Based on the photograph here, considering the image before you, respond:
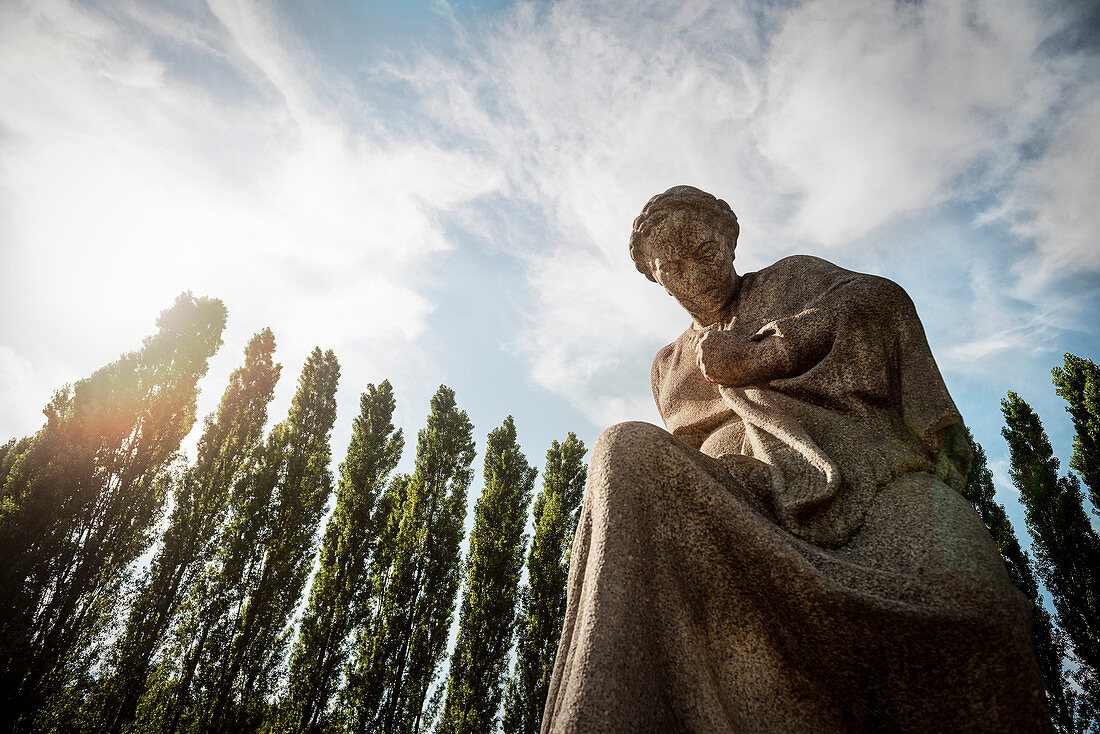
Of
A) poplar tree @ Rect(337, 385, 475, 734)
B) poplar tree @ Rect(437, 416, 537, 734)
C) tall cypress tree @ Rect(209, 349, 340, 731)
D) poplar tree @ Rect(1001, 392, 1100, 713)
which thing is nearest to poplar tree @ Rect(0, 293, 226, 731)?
tall cypress tree @ Rect(209, 349, 340, 731)

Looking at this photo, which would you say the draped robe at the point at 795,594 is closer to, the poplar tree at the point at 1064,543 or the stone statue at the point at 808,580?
the stone statue at the point at 808,580

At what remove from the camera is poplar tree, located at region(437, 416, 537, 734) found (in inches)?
453

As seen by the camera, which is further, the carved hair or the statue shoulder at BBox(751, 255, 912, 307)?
the carved hair

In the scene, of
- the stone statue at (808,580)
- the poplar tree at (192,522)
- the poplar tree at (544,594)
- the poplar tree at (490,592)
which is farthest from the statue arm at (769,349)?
the poplar tree at (192,522)

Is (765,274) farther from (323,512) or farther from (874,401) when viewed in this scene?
(323,512)

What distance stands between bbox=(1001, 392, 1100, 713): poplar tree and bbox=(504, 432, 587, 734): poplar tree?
33.8ft

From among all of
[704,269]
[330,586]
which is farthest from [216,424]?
[704,269]

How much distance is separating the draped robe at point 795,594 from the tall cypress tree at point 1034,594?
10238 millimetres

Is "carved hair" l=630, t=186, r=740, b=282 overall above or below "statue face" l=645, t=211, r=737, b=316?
above

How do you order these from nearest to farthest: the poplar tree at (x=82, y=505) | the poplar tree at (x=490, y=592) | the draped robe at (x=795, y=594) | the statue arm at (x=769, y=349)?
the draped robe at (x=795, y=594) < the statue arm at (x=769, y=349) < the poplar tree at (x=82, y=505) < the poplar tree at (x=490, y=592)

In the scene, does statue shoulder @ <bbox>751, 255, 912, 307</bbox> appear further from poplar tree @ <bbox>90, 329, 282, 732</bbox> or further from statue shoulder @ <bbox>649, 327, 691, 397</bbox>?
poplar tree @ <bbox>90, 329, 282, 732</bbox>

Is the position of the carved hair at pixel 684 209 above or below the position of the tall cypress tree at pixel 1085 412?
below

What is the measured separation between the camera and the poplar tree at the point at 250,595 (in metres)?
10.3

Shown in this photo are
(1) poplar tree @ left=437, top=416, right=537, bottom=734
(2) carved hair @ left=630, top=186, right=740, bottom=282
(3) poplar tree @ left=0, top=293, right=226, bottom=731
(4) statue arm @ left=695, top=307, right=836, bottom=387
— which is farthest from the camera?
(1) poplar tree @ left=437, top=416, right=537, bottom=734
